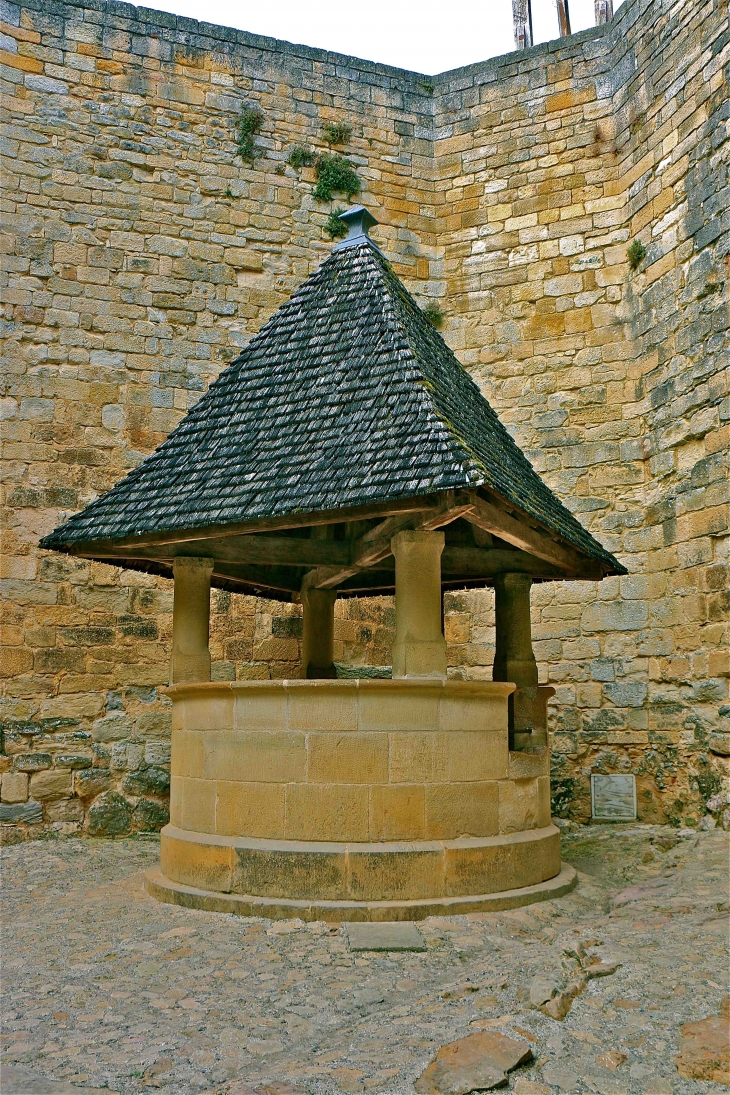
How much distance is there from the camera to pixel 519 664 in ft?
20.1

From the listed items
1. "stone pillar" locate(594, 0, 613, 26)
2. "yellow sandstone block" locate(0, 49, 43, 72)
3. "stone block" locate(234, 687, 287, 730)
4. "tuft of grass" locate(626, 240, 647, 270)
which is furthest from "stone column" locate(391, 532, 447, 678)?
"stone pillar" locate(594, 0, 613, 26)

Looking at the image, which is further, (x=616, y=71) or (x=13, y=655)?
(x=616, y=71)

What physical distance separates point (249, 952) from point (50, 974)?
83 centimetres

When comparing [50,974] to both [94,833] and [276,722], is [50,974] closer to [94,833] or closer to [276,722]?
[276,722]

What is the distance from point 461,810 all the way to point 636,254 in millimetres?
5764

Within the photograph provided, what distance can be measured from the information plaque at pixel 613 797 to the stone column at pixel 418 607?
366 cm

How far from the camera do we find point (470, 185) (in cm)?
995

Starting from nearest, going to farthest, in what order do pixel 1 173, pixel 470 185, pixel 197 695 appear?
1. pixel 197 695
2. pixel 1 173
3. pixel 470 185

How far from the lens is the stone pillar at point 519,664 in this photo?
19.6ft

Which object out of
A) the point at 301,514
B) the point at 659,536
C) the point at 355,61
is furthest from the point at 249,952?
the point at 355,61

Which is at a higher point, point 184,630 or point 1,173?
point 1,173

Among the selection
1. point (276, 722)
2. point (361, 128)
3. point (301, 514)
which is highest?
point (361, 128)

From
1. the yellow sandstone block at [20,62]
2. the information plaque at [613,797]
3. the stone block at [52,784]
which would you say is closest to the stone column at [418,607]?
the information plaque at [613,797]

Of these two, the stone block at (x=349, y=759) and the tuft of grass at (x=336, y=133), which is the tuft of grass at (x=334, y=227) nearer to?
the tuft of grass at (x=336, y=133)
